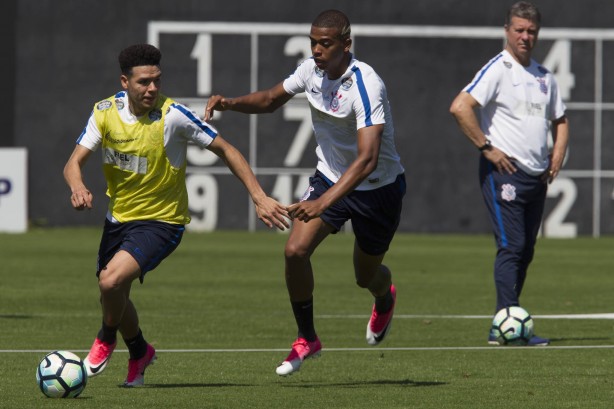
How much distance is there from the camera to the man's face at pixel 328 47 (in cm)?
863

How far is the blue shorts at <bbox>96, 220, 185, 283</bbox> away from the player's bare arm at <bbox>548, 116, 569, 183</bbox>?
3.58m

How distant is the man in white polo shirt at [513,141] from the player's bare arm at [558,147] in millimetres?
11

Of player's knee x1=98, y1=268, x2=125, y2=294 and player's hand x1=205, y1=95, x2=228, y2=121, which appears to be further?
player's hand x1=205, y1=95, x2=228, y2=121

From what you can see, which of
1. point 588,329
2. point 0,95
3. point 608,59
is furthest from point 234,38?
point 588,329

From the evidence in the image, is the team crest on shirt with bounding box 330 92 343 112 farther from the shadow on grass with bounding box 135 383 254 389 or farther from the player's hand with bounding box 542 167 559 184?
the player's hand with bounding box 542 167 559 184

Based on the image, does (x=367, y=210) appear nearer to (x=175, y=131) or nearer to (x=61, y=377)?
(x=175, y=131)

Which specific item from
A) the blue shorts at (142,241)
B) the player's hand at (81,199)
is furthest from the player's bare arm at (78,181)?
the blue shorts at (142,241)

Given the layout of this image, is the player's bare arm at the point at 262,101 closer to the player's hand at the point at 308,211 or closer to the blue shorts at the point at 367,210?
the blue shorts at the point at 367,210

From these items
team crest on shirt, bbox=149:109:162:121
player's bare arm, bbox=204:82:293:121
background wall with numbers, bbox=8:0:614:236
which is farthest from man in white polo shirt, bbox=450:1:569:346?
background wall with numbers, bbox=8:0:614:236

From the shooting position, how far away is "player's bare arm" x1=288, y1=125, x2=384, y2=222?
839cm

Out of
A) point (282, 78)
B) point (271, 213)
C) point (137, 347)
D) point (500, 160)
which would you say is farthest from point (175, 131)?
point (282, 78)

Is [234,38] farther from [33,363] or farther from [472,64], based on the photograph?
[33,363]

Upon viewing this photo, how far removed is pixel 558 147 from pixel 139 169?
13.1ft

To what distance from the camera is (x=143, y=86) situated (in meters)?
8.54
